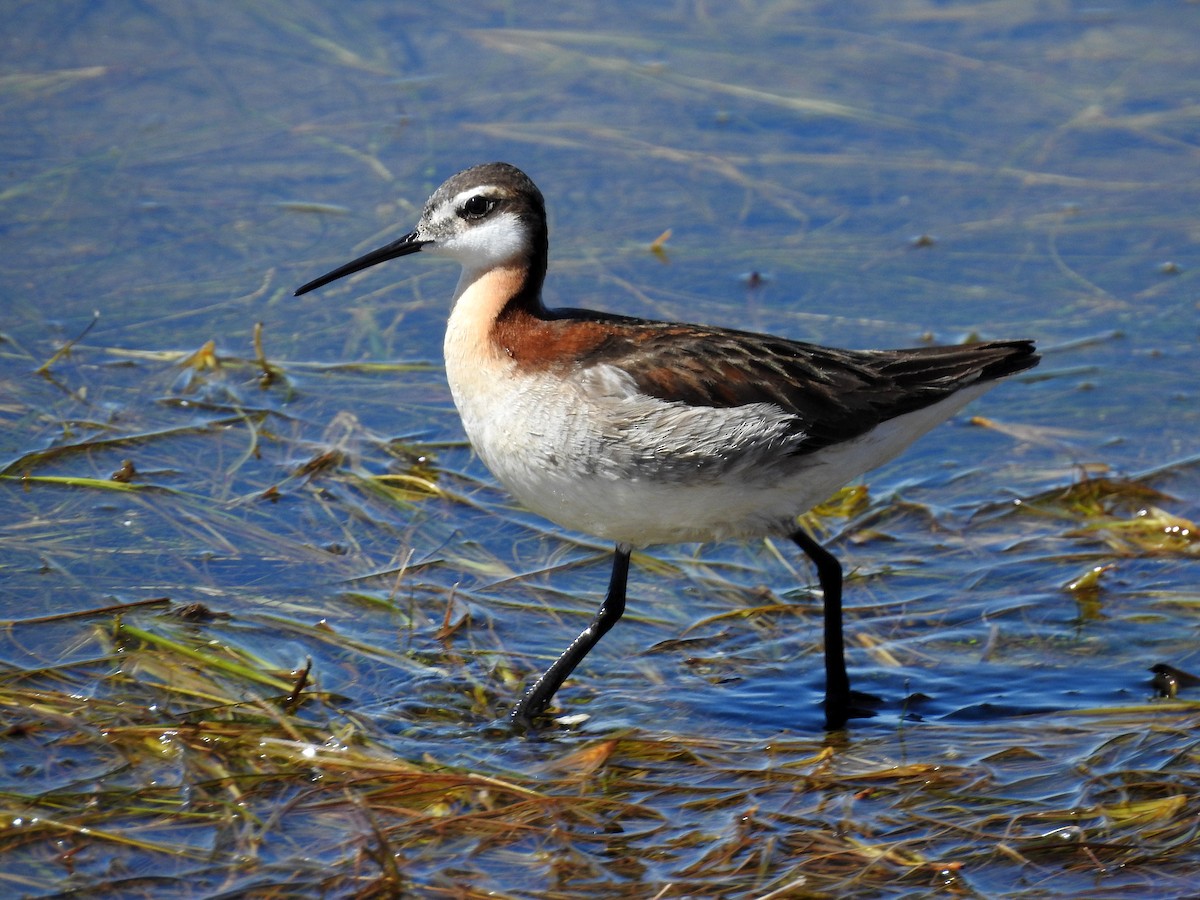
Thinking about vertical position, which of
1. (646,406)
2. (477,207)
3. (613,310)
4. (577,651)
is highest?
(477,207)

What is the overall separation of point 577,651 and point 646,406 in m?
1.01

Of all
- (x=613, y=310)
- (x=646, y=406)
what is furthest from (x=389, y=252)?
(x=613, y=310)

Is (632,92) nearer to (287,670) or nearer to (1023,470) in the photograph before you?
(1023,470)

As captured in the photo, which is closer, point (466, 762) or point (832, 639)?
point (466, 762)

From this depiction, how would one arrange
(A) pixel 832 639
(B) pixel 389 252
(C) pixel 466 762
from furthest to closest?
(B) pixel 389 252
(A) pixel 832 639
(C) pixel 466 762

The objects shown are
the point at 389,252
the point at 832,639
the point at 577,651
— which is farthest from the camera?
the point at 389,252

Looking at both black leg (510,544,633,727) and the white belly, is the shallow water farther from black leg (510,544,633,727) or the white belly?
the white belly

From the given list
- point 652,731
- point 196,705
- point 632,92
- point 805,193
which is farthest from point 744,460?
point 632,92

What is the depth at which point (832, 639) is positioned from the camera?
6355mm

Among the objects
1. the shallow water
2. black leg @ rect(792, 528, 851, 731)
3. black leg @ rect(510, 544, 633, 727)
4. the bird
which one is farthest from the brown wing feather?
the shallow water

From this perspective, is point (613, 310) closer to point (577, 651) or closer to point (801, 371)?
point (801, 371)

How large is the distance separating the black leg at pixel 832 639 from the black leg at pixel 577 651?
0.67m

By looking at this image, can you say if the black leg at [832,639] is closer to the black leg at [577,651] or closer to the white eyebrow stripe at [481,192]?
the black leg at [577,651]

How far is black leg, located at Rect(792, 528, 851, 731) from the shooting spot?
20.6 ft
